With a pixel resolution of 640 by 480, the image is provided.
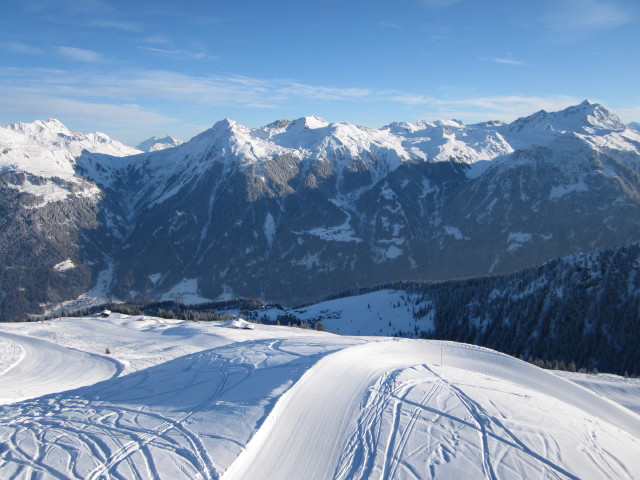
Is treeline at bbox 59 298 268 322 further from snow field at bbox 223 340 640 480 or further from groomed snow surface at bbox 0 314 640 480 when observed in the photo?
snow field at bbox 223 340 640 480

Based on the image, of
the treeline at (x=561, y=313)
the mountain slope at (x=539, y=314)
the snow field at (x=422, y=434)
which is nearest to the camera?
the snow field at (x=422, y=434)

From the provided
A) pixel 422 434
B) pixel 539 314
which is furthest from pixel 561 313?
pixel 422 434

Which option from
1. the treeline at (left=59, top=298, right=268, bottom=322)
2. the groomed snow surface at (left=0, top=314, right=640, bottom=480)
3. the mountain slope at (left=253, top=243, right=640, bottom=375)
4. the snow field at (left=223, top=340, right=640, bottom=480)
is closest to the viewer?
the groomed snow surface at (left=0, top=314, right=640, bottom=480)

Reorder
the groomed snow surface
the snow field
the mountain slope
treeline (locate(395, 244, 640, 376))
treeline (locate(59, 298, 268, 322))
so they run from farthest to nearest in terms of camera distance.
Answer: treeline (locate(59, 298, 268, 322)) < the mountain slope < treeline (locate(395, 244, 640, 376)) < the snow field < the groomed snow surface

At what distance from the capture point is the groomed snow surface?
64.5 ft

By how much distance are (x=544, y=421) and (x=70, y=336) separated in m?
71.8

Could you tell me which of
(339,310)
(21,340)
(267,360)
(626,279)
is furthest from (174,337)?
(626,279)

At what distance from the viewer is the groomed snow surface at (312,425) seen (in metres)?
19.7

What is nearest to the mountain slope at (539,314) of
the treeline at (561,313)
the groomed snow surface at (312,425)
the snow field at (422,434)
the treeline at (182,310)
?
the treeline at (561,313)

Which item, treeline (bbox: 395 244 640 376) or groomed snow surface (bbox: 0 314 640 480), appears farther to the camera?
treeline (bbox: 395 244 640 376)

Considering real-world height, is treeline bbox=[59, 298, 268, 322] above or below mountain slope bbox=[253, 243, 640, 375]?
below

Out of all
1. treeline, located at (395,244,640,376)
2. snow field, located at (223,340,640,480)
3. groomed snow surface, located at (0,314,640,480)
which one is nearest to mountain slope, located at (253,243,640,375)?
treeline, located at (395,244,640,376)

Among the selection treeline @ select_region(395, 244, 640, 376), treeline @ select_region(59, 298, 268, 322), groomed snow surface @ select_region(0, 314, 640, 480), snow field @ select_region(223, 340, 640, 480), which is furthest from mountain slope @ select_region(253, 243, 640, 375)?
snow field @ select_region(223, 340, 640, 480)

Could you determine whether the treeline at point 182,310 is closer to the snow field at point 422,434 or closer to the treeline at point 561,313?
the treeline at point 561,313
